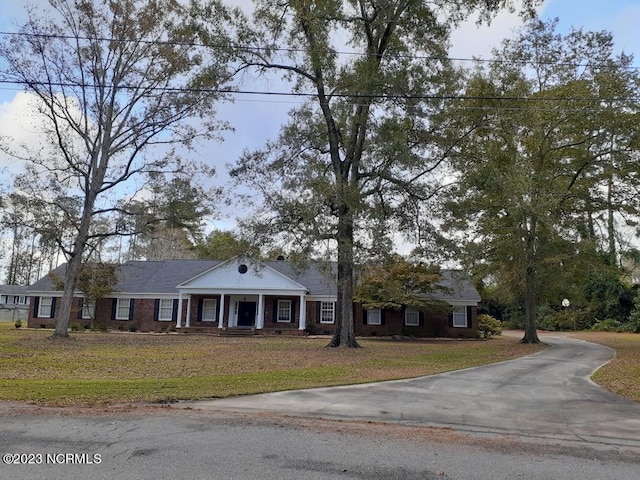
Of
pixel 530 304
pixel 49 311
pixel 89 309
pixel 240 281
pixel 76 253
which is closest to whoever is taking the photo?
pixel 76 253

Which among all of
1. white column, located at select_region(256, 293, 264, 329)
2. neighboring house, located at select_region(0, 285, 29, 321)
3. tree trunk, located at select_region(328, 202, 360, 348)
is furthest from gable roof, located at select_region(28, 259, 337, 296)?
neighboring house, located at select_region(0, 285, 29, 321)

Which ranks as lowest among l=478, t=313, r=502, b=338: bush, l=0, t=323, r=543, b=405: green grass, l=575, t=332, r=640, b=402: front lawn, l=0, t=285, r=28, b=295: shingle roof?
l=0, t=323, r=543, b=405: green grass

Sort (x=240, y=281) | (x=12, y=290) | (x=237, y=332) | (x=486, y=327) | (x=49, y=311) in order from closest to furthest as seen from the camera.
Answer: (x=237, y=332)
(x=240, y=281)
(x=486, y=327)
(x=49, y=311)
(x=12, y=290)

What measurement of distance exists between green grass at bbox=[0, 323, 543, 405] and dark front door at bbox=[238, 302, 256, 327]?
571 inches

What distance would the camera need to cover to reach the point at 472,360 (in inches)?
669

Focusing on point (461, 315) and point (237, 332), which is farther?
point (461, 315)

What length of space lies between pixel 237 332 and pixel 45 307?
14991mm

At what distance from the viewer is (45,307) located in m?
35.7

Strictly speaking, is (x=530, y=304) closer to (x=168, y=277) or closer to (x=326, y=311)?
(x=326, y=311)

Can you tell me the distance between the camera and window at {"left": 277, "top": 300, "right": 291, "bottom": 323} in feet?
111

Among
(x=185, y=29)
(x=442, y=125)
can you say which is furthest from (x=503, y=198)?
(x=185, y=29)

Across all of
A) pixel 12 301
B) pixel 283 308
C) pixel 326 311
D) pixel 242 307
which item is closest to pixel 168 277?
pixel 242 307

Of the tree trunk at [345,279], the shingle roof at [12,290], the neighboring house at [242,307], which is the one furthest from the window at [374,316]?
the shingle roof at [12,290]

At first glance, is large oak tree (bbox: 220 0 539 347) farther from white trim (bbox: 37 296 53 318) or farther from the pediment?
white trim (bbox: 37 296 53 318)
